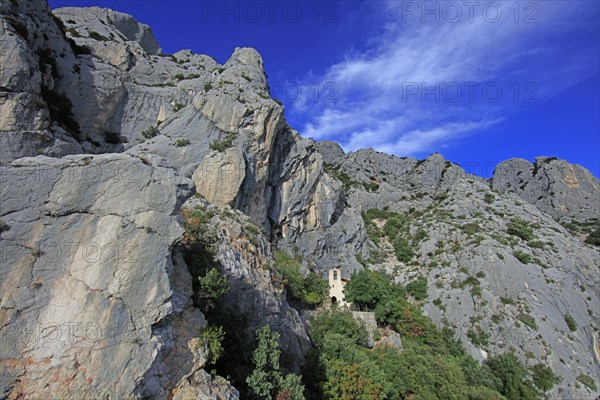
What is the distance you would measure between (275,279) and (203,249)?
8989 mm

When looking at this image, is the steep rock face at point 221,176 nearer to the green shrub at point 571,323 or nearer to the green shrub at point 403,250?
the green shrub at point 403,250

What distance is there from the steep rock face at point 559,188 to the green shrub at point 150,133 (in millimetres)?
87206

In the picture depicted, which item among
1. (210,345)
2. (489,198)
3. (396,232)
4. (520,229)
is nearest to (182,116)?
(210,345)

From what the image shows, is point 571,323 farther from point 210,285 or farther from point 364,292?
point 210,285

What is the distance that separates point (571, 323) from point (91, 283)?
1949 inches

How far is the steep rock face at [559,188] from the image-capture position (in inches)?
2820

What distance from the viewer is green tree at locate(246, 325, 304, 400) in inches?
547

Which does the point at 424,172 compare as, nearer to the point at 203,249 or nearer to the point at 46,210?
the point at 203,249

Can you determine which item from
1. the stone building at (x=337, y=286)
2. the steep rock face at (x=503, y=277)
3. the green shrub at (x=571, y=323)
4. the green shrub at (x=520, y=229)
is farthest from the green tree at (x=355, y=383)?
the green shrub at (x=520, y=229)

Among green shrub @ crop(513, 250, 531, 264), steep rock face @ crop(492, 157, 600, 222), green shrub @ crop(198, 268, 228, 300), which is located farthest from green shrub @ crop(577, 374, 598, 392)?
steep rock face @ crop(492, 157, 600, 222)

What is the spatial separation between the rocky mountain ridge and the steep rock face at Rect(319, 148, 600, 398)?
223mm

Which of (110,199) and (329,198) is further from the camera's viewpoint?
(329,198)

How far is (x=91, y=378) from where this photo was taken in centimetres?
917

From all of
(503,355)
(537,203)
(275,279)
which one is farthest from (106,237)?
(537,203)
